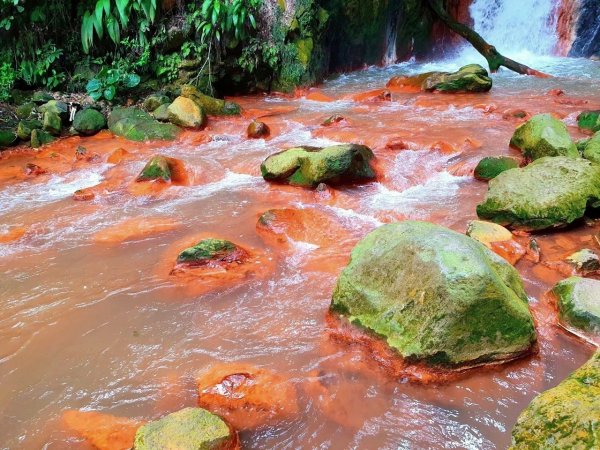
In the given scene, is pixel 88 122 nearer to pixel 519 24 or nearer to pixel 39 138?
pixel 39 138

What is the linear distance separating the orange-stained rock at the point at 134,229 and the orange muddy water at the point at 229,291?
0.09 ft

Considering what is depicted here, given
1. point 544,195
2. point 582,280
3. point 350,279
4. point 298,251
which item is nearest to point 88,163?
point 298,251

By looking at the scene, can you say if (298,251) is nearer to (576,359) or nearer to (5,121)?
(576,359)

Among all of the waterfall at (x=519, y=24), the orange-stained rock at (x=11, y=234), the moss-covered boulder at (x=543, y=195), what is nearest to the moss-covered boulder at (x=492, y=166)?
the moss-covered boulder at (x=543, y=195)

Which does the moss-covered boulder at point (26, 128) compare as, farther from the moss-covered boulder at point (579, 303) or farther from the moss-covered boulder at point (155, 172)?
the moss-covered boulder at point (579, 303)

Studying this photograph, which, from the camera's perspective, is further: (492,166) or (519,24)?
(519,24)

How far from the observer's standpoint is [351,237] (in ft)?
16.9

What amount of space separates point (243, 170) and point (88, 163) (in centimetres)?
257

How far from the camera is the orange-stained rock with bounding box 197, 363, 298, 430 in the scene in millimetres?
3008

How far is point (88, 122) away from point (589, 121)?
8.38 m

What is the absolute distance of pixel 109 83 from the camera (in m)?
10.1

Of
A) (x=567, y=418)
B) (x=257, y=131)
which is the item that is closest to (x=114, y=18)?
(x=257, y=131)

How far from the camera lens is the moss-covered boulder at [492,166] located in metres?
6.29

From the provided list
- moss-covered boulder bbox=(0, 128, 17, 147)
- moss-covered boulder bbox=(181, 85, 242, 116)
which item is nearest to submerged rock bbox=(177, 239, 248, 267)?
moss-covered boulder bbox=(181, 85, 242, 116)
